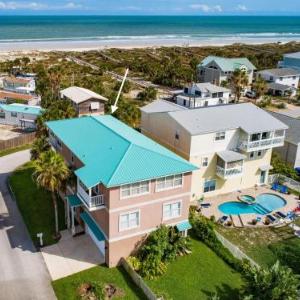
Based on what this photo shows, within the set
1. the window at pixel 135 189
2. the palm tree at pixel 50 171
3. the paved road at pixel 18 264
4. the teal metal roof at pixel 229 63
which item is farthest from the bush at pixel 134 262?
the teal metal roof at pixel 229 63

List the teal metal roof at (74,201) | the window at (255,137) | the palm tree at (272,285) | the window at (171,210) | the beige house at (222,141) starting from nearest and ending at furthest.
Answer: the palm tree at (272,285), the window at (171,210), the teal metal roof at (74,201), the beige house at (222,141), the window at (255,137)

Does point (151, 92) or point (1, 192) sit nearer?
point (1, 192)

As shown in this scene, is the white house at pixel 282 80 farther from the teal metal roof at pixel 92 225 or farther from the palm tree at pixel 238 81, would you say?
the teal metal roof at pixel 92 225

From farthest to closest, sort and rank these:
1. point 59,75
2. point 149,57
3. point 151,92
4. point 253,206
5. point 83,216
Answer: point 149,57
point 151,92
point 59,75
point 253,206
point 83,216

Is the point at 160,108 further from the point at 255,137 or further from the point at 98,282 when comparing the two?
the point at 98,282

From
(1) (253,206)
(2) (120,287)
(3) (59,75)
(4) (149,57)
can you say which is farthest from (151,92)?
(4) (149,57)

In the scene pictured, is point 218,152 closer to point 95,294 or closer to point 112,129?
point 112,129

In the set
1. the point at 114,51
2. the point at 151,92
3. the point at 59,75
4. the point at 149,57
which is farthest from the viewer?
the point at 114,51
